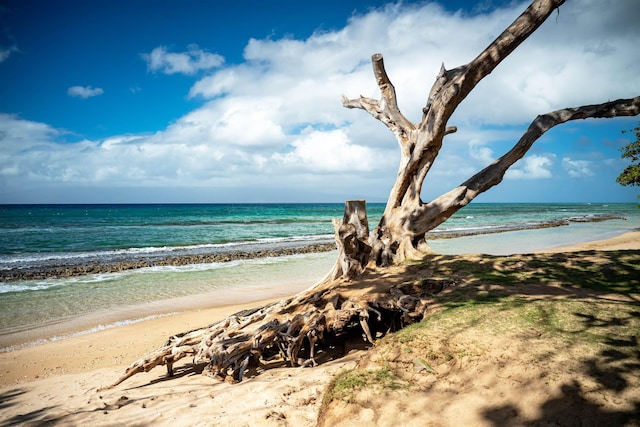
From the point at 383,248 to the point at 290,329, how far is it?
310cm

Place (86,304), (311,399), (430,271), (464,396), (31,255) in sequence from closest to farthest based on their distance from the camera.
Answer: (464,396) → (311,399) → (430,271) → (86,304) → (31,255)

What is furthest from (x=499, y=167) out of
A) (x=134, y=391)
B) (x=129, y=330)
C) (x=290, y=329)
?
(x=129, y=330)

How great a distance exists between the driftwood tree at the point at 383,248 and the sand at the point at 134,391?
417mm

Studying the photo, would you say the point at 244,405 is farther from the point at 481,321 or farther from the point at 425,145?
the point at 425,145

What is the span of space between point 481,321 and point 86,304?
403 inches

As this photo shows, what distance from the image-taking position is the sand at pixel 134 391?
3818 millimetres

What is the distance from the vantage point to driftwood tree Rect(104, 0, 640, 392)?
18.0 ft

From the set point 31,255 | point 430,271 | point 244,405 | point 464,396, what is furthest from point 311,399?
point 31,255

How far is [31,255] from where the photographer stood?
19.2 metres

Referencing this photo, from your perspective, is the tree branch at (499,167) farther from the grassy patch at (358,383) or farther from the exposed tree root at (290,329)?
the grassy patch at (358,383)

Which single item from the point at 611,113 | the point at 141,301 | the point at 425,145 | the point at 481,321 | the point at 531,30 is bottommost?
the point at 141,301

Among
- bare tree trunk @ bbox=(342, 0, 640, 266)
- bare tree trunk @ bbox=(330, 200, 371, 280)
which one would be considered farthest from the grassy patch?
bare tree trunk @ bbox=(342, 0, 640, 266)

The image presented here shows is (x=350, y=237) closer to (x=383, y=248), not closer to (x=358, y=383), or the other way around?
(x=383, y=248)

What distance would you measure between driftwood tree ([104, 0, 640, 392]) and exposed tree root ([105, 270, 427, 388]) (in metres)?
0.02
